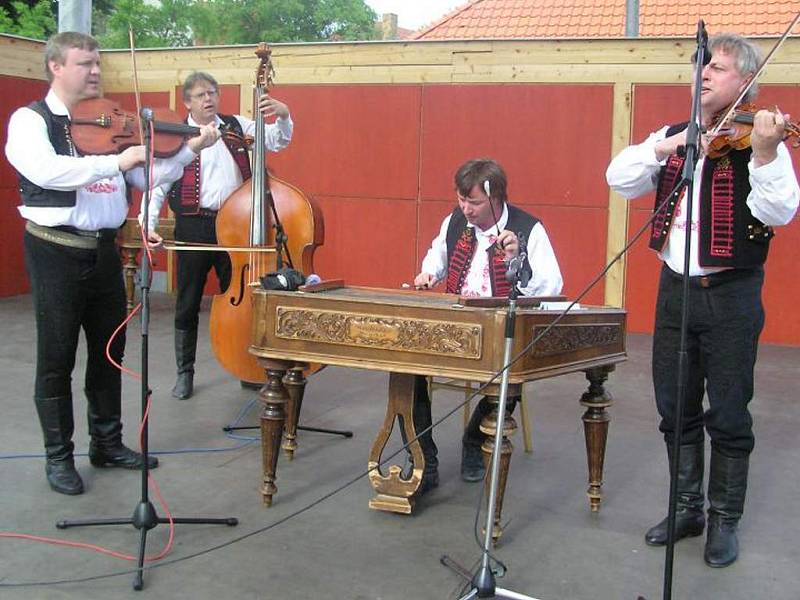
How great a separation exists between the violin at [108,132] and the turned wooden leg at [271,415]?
2.90 ft

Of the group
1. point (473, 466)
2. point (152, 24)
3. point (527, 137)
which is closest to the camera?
point (473, 466)

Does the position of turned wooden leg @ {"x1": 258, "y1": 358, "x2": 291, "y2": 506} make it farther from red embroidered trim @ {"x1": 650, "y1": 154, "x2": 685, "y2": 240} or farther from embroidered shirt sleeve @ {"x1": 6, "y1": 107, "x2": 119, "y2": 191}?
red embroidered trim @ {"x1": 650, "y1": 154, "x2": 685, "y2": 240}

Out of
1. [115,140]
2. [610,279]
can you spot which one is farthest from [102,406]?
[610,279]

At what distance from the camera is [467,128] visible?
7918 millimetres

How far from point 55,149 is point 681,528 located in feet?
8.97

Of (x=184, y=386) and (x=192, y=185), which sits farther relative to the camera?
(x=184, y=386)

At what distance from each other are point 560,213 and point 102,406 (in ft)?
15.3

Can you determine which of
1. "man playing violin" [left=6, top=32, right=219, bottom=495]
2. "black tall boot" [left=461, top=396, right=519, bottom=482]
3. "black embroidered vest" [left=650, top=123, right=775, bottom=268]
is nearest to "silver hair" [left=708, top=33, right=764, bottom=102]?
"black embroidered vest" [left=650, top=123, right=775, bottom=268]

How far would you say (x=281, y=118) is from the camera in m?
5.20

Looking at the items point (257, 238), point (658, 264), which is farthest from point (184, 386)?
point (658, 264)

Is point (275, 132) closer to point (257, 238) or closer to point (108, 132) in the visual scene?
point (257, 238)

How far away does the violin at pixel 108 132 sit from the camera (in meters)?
3.52

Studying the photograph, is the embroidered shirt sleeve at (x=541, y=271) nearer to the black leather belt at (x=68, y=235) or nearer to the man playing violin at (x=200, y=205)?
the black leather belt at (x=68, y=235)

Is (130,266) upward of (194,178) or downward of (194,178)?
downward
